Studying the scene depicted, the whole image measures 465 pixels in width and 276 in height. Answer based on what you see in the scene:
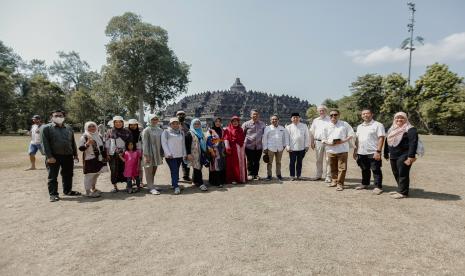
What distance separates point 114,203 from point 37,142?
17.2 feet

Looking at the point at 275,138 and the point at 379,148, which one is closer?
the point at 379,148

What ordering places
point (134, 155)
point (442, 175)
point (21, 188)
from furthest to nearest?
point (442, 175)
point (21, 188)
point (134, 155)

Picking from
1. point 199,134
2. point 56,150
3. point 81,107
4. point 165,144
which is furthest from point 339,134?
point 81,107

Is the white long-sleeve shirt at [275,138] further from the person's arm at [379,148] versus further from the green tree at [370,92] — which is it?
the green tree at [370,92]

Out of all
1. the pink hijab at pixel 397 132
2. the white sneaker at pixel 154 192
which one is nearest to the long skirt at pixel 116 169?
the white sneaker at pixel 154 192

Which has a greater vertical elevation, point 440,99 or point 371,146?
point 440,99

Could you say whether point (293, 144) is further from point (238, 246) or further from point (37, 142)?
point (37, 142)

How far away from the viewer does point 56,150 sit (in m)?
5.55

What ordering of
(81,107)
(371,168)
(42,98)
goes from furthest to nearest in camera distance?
(81,107) → (42,98) → (371,168)

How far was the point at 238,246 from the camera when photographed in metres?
3.35

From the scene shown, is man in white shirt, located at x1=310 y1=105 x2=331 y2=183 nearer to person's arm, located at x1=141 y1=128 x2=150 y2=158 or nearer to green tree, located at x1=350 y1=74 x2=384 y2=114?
person's arm, located at x1=141 y1=128 x2=150 y2=158

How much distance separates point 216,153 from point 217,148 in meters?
0.12

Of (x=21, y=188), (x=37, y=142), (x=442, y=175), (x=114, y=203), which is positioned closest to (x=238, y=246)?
(x=114, y=203)

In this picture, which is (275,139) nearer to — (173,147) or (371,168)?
(371,168)
